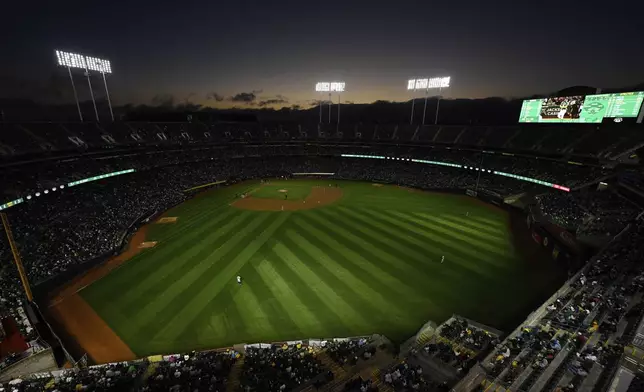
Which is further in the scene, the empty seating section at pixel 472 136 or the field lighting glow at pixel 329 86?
the field lighting glow at pixel 329 86

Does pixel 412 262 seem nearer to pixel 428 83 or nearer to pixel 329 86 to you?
pixel 428 83

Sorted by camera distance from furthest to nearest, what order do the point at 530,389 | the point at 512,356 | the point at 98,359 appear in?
the point at 98,359, the point at 512,356, the point at 530,389

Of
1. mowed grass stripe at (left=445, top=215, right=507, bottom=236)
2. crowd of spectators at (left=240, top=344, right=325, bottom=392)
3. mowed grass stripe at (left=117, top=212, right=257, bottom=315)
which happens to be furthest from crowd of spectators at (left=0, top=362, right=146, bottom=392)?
mowed grass stripe at (left=445, top=215, right=507, bottom=236)

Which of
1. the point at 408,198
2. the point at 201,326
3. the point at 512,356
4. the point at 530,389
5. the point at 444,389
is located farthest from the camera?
the point at 408,198

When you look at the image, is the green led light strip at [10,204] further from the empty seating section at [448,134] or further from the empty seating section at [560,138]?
the empty seating section at [560,138]

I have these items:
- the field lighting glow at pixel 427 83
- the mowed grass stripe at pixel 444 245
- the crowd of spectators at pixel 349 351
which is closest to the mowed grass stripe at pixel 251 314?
the crowd of spectators at pixel 349 351

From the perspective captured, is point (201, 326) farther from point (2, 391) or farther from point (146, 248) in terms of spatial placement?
point (146, 248)

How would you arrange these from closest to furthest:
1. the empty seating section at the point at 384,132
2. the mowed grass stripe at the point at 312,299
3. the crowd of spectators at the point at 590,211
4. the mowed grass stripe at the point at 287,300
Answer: the mowed grass stripe at the point at 312,299 < the mowed grass stripe at the point at 287,300 < the crowd of spectators at the point at 590,211 < the empty seating section at the point at 384,132

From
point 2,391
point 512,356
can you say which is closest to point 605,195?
point 512,356
